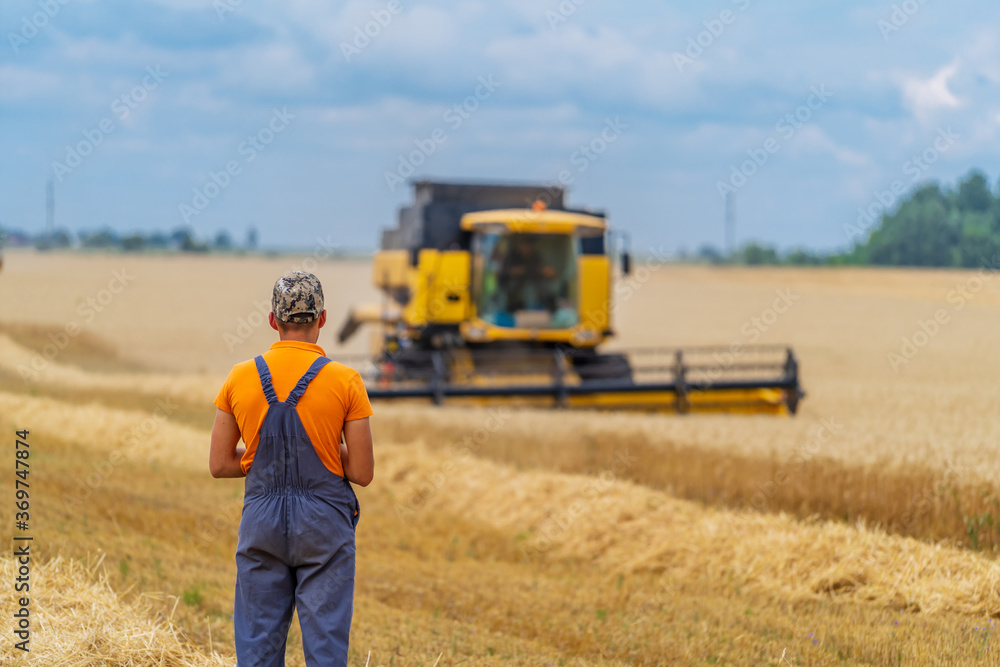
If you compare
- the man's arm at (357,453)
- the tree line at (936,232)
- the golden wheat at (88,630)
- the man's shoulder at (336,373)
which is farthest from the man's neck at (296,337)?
the tree line at (936,232)

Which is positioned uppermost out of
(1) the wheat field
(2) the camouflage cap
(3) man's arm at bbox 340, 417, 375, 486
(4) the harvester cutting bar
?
(2) the camouflage cap

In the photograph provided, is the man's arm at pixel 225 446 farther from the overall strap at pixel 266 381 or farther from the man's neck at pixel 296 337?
the man's neck at pixel 296 337

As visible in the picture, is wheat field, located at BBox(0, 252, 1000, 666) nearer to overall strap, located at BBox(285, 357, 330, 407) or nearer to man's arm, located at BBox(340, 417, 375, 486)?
man's arm, located at BBox(340, 417, 375, 486)

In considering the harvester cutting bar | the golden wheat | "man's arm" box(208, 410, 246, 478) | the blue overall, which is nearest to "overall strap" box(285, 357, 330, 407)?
the blue overall

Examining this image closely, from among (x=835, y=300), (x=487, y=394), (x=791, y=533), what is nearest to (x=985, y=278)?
(x=835, y=300)

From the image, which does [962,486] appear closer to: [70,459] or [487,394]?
[487,394]

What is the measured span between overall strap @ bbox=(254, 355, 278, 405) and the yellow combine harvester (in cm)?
884

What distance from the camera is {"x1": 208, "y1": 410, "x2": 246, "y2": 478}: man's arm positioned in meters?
3.17

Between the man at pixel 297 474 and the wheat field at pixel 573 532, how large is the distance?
1.19 meters

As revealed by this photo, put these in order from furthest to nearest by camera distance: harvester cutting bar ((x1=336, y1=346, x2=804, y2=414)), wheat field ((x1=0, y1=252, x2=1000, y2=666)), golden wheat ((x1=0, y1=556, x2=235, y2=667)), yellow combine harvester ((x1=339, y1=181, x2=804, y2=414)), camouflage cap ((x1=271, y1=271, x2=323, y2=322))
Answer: yellow combine harvester ((x1=339, y1=181, x2=804, y2=414)) < harvester cutting bar ((x1=336, y1=346, x2=804, y2=414)) < wheat field ((x1=0, y1=252, x2=1000, y2=666)) < golden wheat ((x1=0, y1=556, x2=235, y2=667)) < camouflage cap ((x1=271, y1=271, x2=323, y2=322))

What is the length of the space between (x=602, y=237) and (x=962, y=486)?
764 cm

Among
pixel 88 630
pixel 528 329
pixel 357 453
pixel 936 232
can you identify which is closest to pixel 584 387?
pixel 528 329

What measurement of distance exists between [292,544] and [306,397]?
458mm

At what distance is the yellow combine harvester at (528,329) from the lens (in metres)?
12.3
